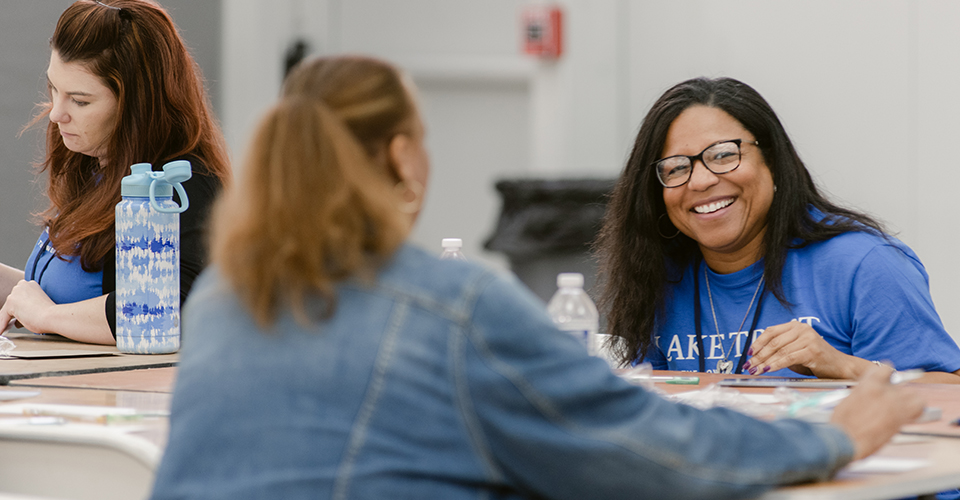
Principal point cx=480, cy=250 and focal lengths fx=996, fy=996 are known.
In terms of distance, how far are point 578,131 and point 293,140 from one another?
203 inches

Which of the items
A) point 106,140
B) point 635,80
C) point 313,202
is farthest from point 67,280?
point 635,80

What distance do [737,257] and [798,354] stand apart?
18.2 inches

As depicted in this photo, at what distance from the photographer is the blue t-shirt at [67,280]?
204cm

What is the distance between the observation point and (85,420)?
1285 millimetres

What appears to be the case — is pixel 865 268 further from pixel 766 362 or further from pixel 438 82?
pixel 438 82

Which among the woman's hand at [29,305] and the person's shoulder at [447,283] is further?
the woman's hand at [29,305]

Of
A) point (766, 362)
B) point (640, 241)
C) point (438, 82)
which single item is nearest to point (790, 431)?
point (766, 362)

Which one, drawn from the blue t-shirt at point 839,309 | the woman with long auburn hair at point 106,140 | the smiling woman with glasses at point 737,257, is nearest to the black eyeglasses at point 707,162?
the smiling woman with glasses at point 737,257

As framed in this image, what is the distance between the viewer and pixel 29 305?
6.53 feet

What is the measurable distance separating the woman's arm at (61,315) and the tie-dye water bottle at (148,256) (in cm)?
11

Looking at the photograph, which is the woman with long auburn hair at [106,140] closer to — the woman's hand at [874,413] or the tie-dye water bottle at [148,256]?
the tie-dye water bottle at [148,256]

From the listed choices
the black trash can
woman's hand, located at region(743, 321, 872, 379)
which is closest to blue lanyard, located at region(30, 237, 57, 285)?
woman's hand, located at region(743, 321, 872, 379)

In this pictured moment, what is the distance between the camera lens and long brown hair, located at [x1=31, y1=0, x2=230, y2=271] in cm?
203

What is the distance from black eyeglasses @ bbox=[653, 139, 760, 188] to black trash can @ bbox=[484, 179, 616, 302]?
98.0 inches
